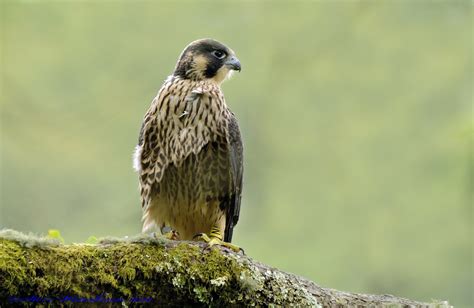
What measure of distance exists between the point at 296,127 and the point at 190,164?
11648 millimetres

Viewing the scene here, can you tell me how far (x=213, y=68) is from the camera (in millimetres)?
4766

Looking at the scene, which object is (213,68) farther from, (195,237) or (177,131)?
(195,237)

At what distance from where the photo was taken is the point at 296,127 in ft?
51.9

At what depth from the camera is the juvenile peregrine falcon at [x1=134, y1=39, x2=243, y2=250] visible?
4277mm

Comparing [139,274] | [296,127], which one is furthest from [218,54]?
[296,127]

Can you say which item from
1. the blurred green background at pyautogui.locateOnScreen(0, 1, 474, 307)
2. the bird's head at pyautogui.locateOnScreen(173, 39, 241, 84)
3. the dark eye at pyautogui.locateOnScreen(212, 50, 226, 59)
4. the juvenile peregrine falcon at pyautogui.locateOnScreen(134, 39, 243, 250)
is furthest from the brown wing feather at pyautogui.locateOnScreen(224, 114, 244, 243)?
the blurred green background at pyautogui.locateOnScreen(0, 1, 474, 307)

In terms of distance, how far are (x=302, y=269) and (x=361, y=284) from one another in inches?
42.0

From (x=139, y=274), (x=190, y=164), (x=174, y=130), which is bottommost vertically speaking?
(x=139, y=274)

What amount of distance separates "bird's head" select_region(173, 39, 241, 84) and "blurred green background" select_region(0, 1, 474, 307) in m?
7.03

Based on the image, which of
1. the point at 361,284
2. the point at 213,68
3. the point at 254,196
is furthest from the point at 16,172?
the point at 213,68

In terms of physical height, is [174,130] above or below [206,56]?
below

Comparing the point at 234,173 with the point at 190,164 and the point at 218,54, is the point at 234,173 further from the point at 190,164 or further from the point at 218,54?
the point at 218,54

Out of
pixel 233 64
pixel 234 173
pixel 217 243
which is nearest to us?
pixel 217 243

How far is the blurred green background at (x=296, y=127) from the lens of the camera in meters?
12.9
